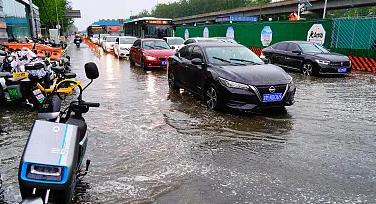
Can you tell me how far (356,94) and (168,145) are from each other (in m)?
6.91

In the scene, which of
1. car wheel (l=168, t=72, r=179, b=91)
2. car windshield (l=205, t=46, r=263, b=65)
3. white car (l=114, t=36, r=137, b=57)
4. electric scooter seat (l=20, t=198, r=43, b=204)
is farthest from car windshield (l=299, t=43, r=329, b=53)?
electric scooter seat (l=20, t=198, r=43, b=204)

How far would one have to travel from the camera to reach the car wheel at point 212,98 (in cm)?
798

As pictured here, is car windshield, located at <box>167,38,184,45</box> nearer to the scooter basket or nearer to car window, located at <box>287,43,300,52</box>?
car window, located at <box>287,43,300,52</box>

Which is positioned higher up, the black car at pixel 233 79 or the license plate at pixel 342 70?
the black car at pixel 233 79

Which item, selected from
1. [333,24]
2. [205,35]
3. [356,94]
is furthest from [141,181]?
[205,35]

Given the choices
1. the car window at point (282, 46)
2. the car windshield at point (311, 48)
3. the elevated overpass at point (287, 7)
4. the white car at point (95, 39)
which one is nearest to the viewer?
the car windshield at point (311, 48)

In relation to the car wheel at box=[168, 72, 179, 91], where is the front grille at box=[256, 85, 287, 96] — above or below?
above

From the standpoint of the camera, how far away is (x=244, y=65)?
8.50 m

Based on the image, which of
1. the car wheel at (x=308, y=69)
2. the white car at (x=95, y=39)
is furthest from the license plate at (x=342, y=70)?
the white car at (x=95, y=39)

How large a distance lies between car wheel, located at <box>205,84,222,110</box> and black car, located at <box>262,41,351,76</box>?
7.40 m

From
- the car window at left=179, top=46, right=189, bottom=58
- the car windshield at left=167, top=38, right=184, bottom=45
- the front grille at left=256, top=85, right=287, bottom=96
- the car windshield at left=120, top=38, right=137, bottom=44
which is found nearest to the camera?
the front grille at left=256, top=85, right=287, bottom=96

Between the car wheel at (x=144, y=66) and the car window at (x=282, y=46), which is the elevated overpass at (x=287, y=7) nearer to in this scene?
the car window at (x=282, y=46)

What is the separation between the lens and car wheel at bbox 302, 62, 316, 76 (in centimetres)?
1448

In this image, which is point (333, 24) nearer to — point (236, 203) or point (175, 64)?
point (175, 64)
